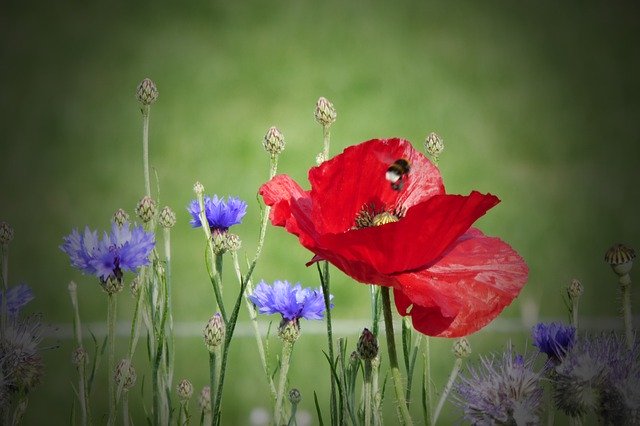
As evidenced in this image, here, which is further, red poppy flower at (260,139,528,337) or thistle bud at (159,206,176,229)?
thistle bud at (159,206,176,229)

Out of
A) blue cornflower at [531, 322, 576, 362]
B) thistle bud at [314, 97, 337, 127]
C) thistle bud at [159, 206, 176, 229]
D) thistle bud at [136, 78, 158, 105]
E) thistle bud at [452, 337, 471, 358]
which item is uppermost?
thistle bud at [136, 78, 158, 105]

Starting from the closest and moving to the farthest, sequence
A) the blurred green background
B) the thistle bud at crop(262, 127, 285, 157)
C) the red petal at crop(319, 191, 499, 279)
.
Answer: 1. the red petal at crop(319, 191, 499, 279)
2. the thistle bud at crop(262, 127, 285, 157)
3. the blurred green background

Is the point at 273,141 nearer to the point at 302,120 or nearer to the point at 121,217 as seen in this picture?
the point at 121,217

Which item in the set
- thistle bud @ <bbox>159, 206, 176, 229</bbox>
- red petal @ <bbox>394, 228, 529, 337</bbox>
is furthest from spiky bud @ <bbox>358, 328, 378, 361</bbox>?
thistle bud @ <bbox>159, 206, 176, 229</bbox>

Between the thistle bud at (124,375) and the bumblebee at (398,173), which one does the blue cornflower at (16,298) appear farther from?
the bumblebee at (398,173)

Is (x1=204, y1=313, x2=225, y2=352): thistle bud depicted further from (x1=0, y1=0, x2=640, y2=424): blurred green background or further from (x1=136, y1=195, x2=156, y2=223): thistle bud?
(x1=0, y1=0, x2=640, y2=424): blurred green background

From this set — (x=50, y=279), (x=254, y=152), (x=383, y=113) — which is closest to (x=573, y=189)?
(x=383, y=113)

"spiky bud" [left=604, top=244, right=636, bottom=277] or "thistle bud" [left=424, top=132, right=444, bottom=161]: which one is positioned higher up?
"thistle bud" [left=424, top=132, right=444, bottom=161]

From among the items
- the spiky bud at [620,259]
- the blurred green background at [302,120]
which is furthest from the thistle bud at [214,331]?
the blurred green background at [302,120]
